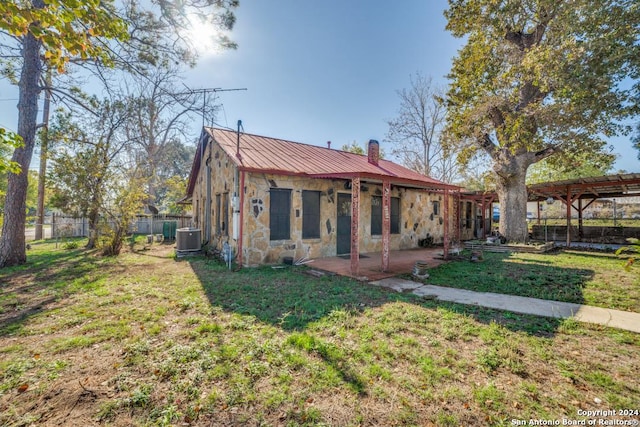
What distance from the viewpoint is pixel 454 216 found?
15.9 meters

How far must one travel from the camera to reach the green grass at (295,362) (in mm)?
2279

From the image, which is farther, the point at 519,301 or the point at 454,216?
the point at 454,216

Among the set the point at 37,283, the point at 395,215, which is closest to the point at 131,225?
the point at 37,283

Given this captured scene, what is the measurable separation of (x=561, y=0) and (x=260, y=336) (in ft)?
45.7

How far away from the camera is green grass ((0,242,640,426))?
2.28m

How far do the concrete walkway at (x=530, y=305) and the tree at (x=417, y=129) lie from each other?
2080 centimetres

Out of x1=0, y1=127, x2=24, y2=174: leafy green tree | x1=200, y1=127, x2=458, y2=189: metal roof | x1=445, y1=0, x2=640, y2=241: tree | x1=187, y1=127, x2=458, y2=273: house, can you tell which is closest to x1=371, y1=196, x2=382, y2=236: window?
x1=187, y1=127, x2=458, y2=273: house

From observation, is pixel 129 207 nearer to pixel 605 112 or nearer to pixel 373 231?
pixel 373 231

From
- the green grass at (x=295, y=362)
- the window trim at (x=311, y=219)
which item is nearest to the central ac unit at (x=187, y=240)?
the window trim at (x=311, y=219)

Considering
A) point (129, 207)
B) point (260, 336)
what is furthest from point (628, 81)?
point (129, 207)

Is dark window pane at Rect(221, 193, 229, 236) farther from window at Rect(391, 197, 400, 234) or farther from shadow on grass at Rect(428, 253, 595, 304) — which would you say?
window at Rect(391, 197, 400, 234)

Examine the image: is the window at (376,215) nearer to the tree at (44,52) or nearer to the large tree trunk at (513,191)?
the large tree trunk at (513,191)

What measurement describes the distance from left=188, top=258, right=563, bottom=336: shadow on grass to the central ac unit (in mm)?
3709

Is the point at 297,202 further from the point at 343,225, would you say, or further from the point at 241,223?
the point at 343,225
